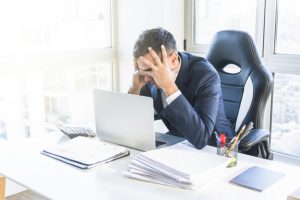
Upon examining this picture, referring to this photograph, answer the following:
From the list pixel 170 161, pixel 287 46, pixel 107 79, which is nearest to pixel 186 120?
pixel 170 161

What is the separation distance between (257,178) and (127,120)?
55 centimetres

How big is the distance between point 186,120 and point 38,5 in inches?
70.1

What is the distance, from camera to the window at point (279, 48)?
8.80ft

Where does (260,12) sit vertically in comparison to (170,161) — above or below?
above

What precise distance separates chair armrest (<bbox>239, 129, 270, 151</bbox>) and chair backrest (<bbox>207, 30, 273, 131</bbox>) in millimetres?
104

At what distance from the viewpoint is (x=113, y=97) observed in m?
1.64

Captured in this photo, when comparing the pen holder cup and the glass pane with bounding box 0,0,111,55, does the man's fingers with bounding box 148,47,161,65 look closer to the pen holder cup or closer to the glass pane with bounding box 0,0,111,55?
the pen holder cup

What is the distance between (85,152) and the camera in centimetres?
158

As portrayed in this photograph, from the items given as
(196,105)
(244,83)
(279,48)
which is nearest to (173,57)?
(196,105)

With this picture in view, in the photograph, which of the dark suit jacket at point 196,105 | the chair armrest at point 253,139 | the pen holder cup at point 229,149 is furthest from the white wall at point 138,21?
the pen holder cup at point 229,149

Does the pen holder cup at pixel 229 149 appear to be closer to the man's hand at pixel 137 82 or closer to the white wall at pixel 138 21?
the man's hand at pixel 137 82

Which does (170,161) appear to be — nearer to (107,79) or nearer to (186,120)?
(186,120)

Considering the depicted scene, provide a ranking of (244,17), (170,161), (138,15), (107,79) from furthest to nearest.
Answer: (107,79)
(138,15)
(244,17)
(170,161)

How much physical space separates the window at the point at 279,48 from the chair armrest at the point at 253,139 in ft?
3.00
